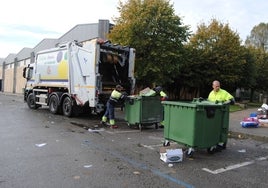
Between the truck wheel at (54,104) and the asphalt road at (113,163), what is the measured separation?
446 centimetres

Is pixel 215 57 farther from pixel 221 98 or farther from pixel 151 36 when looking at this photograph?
pixel 221 98

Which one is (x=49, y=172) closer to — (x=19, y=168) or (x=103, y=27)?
(x=19, y=168)

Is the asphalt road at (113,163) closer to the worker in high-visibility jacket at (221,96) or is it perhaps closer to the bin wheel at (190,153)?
the bin wheel at (190,153)

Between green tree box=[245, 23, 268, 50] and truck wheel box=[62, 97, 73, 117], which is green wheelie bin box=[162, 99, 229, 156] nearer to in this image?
truck wheel box=[62, 97, 73, 117]

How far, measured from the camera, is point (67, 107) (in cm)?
1291

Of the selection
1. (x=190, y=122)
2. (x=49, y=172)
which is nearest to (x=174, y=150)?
(x=190, y=122)

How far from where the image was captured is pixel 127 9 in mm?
20219

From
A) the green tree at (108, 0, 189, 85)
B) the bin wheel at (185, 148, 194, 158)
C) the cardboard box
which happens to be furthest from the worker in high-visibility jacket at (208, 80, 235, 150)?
the green tree at (108, 0, 189, 85)

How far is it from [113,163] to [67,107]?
24.5 ft

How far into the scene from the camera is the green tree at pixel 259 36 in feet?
182

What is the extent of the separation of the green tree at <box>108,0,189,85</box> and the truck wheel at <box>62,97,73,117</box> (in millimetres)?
7123

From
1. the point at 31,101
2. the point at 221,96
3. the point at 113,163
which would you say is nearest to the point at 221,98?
the point at 221,96

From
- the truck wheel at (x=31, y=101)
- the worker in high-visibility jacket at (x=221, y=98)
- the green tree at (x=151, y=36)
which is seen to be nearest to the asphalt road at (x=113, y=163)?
the worker in high-visibility jacket at (x=221, y=98)

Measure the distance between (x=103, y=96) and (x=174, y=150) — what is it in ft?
20.0
